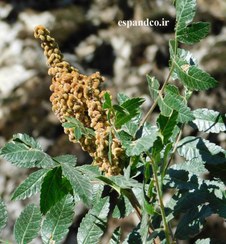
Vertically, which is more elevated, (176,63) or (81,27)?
(176,63)

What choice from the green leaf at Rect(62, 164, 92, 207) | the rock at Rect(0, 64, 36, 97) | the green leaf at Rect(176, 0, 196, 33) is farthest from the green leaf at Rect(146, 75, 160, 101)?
the rock at Rect(0, 64, 36, 97)

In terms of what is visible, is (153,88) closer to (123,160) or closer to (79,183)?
(123,160)

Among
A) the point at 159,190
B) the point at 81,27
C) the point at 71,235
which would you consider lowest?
the point at 71,235

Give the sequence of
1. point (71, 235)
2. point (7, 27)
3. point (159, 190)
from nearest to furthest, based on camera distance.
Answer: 1. point (159, 190)
2. point (71, 235)
3. point (7, 27)

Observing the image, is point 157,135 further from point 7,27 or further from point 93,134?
point 7,27

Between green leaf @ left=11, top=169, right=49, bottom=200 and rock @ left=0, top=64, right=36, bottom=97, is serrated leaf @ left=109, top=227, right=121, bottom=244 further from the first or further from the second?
rock @ left=0, top=64, right=36, bottom=97

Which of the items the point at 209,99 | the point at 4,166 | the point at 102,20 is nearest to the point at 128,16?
the point at 102,20

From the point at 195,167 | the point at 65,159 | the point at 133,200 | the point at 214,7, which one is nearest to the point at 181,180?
the point at 195,167

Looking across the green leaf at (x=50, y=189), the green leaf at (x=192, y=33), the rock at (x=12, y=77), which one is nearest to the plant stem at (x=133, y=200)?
the green leaf at (x=50, y=189)
